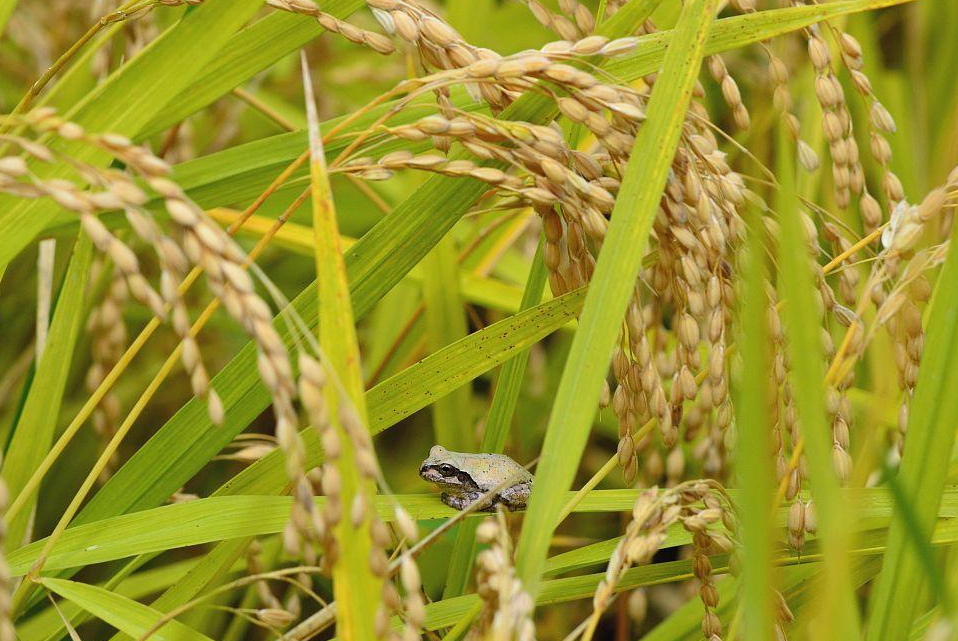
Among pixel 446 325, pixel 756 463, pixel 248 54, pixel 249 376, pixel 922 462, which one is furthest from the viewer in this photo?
pixel 446 325

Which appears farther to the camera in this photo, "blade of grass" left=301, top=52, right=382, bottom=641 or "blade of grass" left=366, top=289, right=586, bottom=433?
"blade of grass" left=366, top=289, right=586, bottom=433

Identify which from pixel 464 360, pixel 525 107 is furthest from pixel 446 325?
pixel 525 107

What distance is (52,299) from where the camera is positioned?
2301 millimetres

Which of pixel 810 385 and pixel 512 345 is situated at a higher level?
pixel 512 345

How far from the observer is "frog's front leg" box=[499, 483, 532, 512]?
186 centimetres

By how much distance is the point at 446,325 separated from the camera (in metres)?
2.17

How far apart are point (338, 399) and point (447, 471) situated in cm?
97

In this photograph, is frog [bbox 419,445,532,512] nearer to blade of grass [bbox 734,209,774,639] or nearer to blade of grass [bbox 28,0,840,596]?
blade of grass [bbox 28,0,840,596]

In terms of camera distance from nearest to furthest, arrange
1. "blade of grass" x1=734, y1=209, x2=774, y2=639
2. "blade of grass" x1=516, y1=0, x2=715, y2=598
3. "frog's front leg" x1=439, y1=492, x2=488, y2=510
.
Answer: "blade of grass" x1=734, y1=209, x2=774, y2=639, "blade of grass" x1=516, y1=0, x2=715, y2=598, "frog's front leg" x1=439, y1=492, x2=488, y2=510

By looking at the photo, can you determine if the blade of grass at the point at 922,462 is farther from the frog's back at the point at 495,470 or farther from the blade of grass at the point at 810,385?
the frog's back at the point at 495,470

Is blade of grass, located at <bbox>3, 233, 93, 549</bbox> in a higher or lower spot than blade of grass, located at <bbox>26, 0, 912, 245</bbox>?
lower

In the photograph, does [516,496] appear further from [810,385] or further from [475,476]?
[810,385]

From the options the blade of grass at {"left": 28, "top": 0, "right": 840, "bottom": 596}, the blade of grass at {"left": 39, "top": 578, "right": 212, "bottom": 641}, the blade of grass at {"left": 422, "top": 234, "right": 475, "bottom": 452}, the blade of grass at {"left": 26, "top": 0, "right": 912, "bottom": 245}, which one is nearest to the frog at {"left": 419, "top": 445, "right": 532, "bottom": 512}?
the blade of grass at {"left": 422, "top": 234, "right": 475, "bottom": 452}

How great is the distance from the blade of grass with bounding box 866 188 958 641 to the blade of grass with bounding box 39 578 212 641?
0.90 metres
